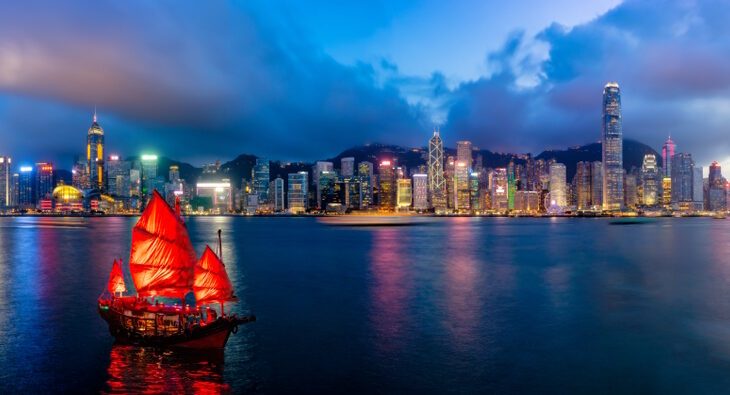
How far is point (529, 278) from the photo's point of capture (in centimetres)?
6738

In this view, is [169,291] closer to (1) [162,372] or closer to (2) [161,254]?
(2) [161,254]

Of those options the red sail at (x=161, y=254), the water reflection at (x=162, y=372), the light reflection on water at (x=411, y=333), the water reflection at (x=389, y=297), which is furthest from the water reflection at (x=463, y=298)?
the red sail at (x=161, y=254)

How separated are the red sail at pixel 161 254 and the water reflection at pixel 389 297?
1407 cm

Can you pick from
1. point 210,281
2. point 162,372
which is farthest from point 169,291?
point 162,372

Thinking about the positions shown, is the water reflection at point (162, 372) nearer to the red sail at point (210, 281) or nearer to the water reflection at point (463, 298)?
the red sail at point (210, 281)

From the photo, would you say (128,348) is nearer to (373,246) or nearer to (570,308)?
(570,308)

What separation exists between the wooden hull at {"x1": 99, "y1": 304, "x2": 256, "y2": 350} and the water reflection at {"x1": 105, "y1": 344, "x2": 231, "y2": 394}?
502mm

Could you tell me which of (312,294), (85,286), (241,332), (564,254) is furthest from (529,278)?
(85,286)

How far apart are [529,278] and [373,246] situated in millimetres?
53256

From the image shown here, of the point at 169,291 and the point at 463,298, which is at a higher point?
the point at 169,291

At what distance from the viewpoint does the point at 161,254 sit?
3622cm

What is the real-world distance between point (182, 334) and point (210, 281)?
345 centimetres

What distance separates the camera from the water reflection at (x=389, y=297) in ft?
125

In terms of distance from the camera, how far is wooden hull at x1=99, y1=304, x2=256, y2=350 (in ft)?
104
